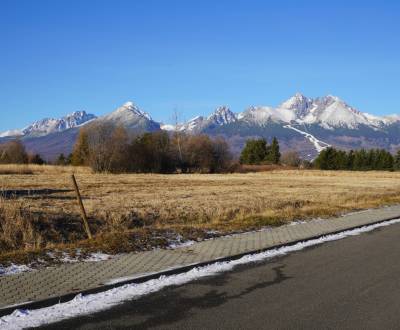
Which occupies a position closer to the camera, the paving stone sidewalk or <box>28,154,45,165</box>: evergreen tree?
the paving stone sidewalk

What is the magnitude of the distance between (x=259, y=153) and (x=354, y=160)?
2296 cm

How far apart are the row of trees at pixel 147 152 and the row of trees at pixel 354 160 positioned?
38.0 m

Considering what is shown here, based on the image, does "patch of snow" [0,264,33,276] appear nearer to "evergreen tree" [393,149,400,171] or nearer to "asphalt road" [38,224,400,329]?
"asphalt road" [38,224,400,329]

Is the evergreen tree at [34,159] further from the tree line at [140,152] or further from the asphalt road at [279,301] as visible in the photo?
the asphalt road at [279,301]

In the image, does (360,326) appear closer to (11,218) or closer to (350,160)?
(11,218)

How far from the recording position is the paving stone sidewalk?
7156 millimetres

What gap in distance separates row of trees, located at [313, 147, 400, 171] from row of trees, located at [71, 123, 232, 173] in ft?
125

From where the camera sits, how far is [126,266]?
8.80 metres

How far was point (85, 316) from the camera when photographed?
624 centimetres

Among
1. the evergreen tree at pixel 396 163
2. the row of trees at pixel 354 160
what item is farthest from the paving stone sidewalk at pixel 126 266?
the evergreen tree at pixel 396 163

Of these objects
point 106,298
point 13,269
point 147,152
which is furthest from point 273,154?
point 106,298

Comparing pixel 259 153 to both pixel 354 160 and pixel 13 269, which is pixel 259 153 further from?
pixel 13 269

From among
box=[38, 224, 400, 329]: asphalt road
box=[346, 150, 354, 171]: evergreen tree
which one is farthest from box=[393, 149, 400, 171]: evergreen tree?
box=[38, 224, 400, 329]: asphalt road

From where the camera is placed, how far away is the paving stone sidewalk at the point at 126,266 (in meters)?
7.16
